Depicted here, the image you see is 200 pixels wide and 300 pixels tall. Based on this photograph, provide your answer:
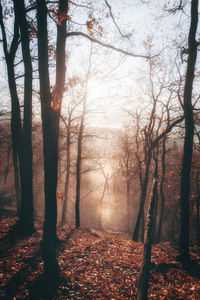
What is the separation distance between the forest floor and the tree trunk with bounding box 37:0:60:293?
1.66 ft

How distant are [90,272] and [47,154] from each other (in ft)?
15.1

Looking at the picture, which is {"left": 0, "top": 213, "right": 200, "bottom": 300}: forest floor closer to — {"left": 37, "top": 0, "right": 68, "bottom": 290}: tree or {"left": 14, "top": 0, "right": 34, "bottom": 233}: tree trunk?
{"left": 37, "top": 0, "right": 68, "bottom": 290}: tree

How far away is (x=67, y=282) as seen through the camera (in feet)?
16.3

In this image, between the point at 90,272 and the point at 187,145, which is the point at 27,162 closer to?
the point at 90,272

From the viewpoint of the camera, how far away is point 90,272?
5.76 metres

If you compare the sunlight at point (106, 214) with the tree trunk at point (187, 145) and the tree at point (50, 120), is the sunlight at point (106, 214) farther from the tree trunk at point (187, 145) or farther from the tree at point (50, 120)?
the tree at point (50, 120)

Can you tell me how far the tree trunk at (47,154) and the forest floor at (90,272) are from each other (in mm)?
505

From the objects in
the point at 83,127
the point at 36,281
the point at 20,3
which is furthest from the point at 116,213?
the point at 20,3

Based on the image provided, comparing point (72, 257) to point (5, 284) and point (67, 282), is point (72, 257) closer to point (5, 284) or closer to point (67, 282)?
point (67, 282)

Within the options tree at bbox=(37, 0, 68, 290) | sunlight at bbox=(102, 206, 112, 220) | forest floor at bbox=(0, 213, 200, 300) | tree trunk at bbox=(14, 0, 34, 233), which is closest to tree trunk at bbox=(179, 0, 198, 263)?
forest floor at bbox=(0, 213, 200, 300)

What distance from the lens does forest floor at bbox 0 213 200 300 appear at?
466 cm

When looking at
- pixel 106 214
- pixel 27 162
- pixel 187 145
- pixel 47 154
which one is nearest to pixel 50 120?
pixel 47 154

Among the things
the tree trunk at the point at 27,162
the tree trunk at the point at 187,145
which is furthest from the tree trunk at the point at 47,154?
the tree trunk at the point at 187,145

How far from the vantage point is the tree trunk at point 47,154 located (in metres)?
4.51
